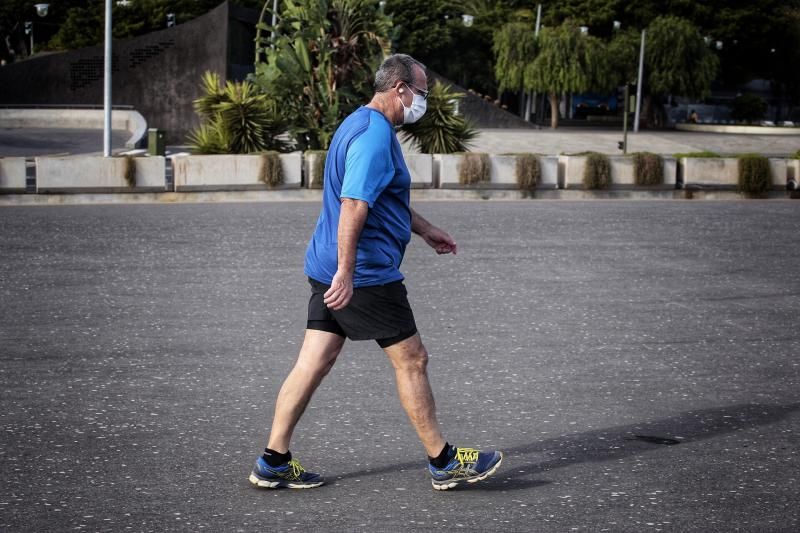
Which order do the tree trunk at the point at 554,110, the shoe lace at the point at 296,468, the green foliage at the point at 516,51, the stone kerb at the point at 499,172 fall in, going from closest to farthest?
the shoe lace at the point at 296,468
the stone kerb at the point at 499,172
the tree trunk at the point at 554,110
the green foliage at the point at 516,51

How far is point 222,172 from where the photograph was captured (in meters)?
20.5

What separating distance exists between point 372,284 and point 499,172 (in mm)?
16900

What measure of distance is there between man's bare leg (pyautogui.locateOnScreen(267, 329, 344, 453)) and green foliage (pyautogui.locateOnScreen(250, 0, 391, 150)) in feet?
61.2

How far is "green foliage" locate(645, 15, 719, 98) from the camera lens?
62.8m

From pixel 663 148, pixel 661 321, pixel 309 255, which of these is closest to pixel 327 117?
pixel 661 321

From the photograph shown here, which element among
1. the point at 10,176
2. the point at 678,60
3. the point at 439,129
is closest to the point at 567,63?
the point at 678,60

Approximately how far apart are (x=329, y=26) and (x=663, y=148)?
83.3ft

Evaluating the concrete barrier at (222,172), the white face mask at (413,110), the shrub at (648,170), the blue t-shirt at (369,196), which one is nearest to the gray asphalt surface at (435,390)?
the blue t-shirt at (369,196)

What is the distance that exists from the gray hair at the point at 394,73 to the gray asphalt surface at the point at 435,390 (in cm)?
161

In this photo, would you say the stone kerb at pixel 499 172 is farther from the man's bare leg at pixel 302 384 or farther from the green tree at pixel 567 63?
the green tree at pixel 567 63

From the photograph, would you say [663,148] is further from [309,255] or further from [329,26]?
[309,255]

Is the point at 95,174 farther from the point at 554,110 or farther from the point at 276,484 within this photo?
the point at 554,110

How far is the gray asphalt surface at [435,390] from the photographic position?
4.66 meters

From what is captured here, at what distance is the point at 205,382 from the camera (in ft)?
22.5
